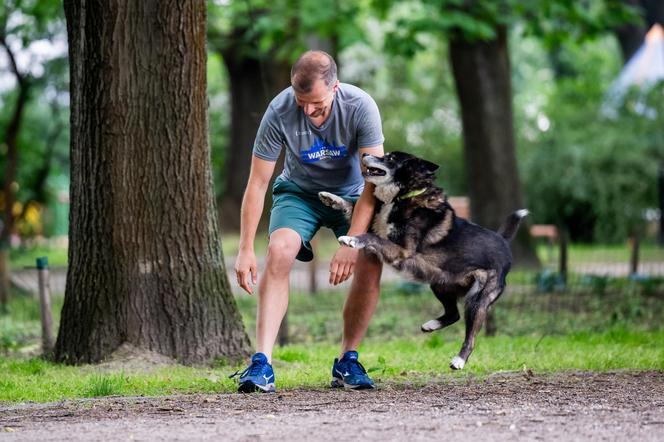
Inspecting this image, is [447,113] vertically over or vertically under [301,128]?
over

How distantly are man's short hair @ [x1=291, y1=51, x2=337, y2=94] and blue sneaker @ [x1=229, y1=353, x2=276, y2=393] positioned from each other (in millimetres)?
1581

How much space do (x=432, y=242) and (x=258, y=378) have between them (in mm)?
1339

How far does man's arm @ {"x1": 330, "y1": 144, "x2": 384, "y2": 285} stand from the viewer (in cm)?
598

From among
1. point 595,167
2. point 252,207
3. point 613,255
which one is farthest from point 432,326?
point 595,167

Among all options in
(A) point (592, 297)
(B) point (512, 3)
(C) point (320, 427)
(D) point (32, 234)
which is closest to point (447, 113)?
(D) point (32, 234)

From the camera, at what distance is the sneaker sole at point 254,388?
239 inches

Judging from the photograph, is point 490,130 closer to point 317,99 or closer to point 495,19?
point 495,19

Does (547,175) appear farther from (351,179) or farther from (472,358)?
(351,179)

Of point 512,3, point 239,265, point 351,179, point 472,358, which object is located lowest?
point 472,358

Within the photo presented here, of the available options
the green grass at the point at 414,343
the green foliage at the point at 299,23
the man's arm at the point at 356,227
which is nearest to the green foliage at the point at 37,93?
the green foliage at the point at 299,23

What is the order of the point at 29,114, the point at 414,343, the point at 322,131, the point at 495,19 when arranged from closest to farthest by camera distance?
1. the point at 322,131
2. the point at 414,343
3. the point at 495,19
4. the point at 29,114

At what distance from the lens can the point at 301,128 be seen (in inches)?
239

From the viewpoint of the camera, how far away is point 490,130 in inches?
663

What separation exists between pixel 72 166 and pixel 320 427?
3.73 meters
